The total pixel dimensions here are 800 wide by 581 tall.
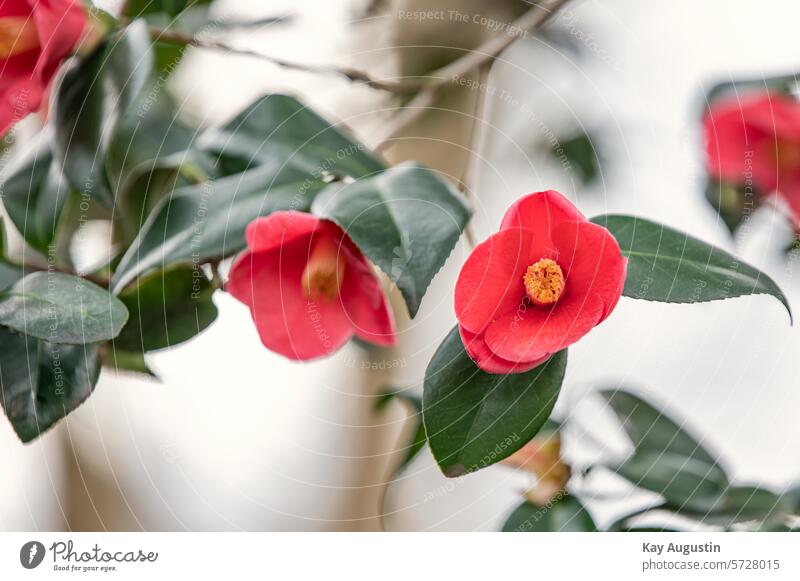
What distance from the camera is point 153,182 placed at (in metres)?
0.36

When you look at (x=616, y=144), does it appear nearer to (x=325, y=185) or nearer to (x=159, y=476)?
(x=325, y=185)

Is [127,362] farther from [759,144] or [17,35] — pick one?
[759,144]

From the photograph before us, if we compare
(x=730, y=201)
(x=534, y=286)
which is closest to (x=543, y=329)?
(x=534, y=286)

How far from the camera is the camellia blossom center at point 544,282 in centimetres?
31

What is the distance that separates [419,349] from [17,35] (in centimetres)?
23

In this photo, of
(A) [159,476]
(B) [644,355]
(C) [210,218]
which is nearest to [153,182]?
(C) [210,218]

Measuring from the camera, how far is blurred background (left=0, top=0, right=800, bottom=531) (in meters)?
0.37

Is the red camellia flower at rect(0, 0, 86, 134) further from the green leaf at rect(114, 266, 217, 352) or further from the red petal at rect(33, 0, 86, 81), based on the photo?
the green leaf at rect(114, 266, 217, 352)

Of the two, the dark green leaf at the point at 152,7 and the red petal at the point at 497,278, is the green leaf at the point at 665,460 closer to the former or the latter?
the red petal at the point at 497,278

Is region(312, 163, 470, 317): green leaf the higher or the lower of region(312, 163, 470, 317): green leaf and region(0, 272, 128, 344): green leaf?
the higher

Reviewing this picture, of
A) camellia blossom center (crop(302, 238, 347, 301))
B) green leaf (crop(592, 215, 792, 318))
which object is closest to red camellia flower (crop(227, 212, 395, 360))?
camellia blossom center (crop(302, 238, 347, 301))

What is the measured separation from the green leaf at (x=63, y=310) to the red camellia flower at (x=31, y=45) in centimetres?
8

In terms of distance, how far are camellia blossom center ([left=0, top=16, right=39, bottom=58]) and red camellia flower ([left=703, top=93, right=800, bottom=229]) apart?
313 millimetres

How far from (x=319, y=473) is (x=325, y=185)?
150mm
